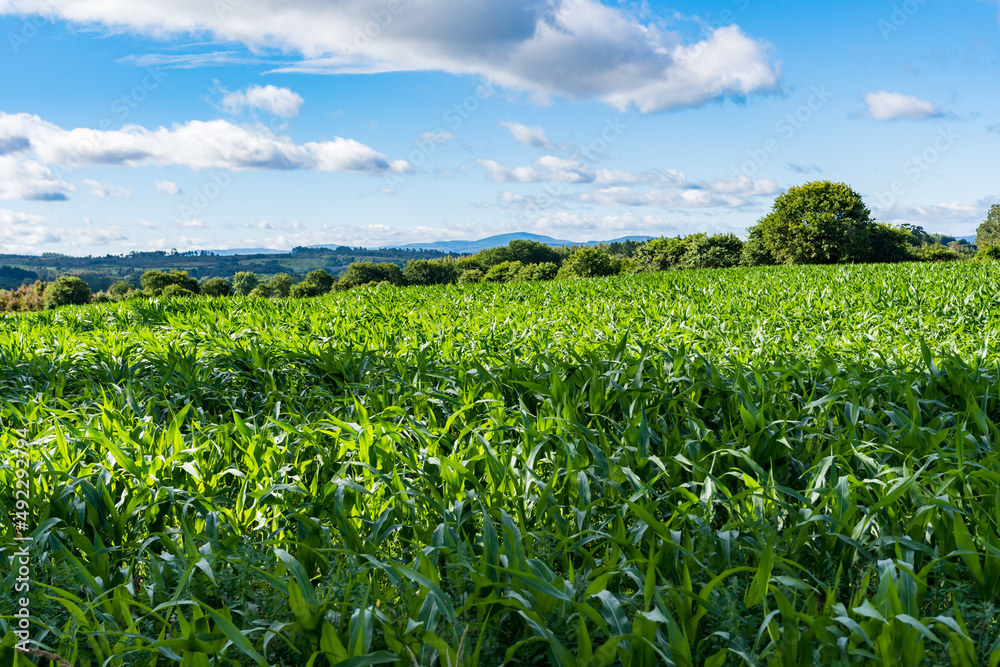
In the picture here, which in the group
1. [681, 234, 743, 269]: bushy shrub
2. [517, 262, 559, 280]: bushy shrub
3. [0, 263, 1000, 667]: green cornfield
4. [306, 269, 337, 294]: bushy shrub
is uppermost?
[681, 234, 743, 269]: bushy shrub

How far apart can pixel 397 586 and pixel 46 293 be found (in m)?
87.4

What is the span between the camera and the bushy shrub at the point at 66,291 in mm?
67312

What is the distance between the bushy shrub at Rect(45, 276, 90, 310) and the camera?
6731 centimetres

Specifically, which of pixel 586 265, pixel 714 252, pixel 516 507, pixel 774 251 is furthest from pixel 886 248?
pixel 516 507

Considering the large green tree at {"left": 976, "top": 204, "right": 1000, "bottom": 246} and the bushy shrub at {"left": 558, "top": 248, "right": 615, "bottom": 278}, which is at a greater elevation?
the large green tree at {"left": 976, "top": 204, "right": 1000, "bottom": 246}

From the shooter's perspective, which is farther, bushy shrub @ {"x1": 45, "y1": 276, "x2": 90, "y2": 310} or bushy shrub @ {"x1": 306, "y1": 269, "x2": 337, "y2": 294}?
bushy shrub @ {"x1": 306, "y1": 269, "x2": 337, "y2": 294}

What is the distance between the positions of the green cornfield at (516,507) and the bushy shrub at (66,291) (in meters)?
80.3

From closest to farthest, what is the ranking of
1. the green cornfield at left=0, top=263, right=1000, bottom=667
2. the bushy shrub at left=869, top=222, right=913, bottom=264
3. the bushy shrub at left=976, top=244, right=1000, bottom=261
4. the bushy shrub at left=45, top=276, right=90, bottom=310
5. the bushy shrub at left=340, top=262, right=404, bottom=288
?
the green cornfield at left=0, top=263, right=1000, bottom=667
the bushy shrub at left=869, top=222, right=913, bottom=264
the bushy shrub at left=976, top=244, right=1000, bottom=261
the bushy shrub at left=45, top=276, right=90, bottom=310
the bushy shrub at left=340, top=262, right=404, bottom=288

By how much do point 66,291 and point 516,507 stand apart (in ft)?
282

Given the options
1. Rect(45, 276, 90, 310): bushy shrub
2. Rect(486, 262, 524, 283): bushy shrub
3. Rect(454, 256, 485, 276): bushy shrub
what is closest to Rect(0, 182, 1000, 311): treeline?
Rect(45, 276, 90, 310): bushy shrub

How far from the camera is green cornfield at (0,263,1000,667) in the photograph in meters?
1.53

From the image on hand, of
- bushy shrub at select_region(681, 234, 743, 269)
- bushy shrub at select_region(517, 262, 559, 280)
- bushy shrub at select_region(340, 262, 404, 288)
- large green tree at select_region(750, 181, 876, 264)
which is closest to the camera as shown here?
large green tree at select_region(750, 181, 876, 264)

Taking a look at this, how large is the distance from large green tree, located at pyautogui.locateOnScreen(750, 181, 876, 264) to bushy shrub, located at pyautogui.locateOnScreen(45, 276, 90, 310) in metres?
79.2

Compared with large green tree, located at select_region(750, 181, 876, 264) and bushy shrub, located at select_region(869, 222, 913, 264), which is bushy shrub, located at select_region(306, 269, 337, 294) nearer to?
large green tree, located at select_region(750, 181, 876, 264)
